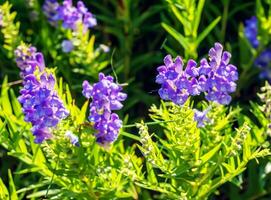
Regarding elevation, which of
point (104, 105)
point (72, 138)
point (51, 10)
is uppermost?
point (51, 10)

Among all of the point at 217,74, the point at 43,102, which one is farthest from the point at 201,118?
the point at 43,102

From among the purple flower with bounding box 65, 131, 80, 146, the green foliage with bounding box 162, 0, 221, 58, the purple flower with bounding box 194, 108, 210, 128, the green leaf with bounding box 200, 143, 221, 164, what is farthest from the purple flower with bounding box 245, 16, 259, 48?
the purple flower with bounding box 65, 131, 80, 146

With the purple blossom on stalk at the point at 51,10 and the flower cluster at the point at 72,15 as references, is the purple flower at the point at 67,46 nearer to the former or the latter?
the flower cluster at the point at 72,15

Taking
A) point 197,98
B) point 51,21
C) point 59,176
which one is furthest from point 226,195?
point 51,21

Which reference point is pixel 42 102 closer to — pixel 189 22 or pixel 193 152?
pixel 193 152

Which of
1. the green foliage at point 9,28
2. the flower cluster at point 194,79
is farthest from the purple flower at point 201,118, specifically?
the green foliage at point 9,28

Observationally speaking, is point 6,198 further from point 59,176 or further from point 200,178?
point 200,178
